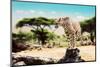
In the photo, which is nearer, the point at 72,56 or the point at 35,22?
the point at 35,22

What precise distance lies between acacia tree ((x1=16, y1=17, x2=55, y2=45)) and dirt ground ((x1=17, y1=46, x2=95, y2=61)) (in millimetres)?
116

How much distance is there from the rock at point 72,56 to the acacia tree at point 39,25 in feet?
1.06

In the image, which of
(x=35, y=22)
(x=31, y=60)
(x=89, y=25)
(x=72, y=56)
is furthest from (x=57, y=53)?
(x=89, y=25)

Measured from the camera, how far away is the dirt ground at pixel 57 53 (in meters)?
2.52

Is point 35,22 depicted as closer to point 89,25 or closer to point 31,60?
point 31,60

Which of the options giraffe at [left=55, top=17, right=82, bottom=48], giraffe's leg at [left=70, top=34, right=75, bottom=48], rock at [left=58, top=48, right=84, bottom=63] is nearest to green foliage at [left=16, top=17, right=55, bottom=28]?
giraffe at [left=55, top=17, right=82, bottom=48]

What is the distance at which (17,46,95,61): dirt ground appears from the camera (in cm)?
252

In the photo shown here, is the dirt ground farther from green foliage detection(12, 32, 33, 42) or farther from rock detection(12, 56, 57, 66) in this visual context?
green foliage detection(12, 32, 33, 42)

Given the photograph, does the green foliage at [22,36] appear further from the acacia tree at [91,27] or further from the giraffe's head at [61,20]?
the acacia tree at [91,27]

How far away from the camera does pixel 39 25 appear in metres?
2.55

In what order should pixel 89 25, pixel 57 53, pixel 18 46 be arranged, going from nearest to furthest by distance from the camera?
pixel 18 46, pixel 57 53, pixel 89 25

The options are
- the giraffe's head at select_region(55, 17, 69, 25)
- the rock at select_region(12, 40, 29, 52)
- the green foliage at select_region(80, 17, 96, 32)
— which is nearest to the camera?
the rock at select_region(12, 40, 29, 52)

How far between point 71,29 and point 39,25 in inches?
16.1

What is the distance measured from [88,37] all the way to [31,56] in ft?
2.53
